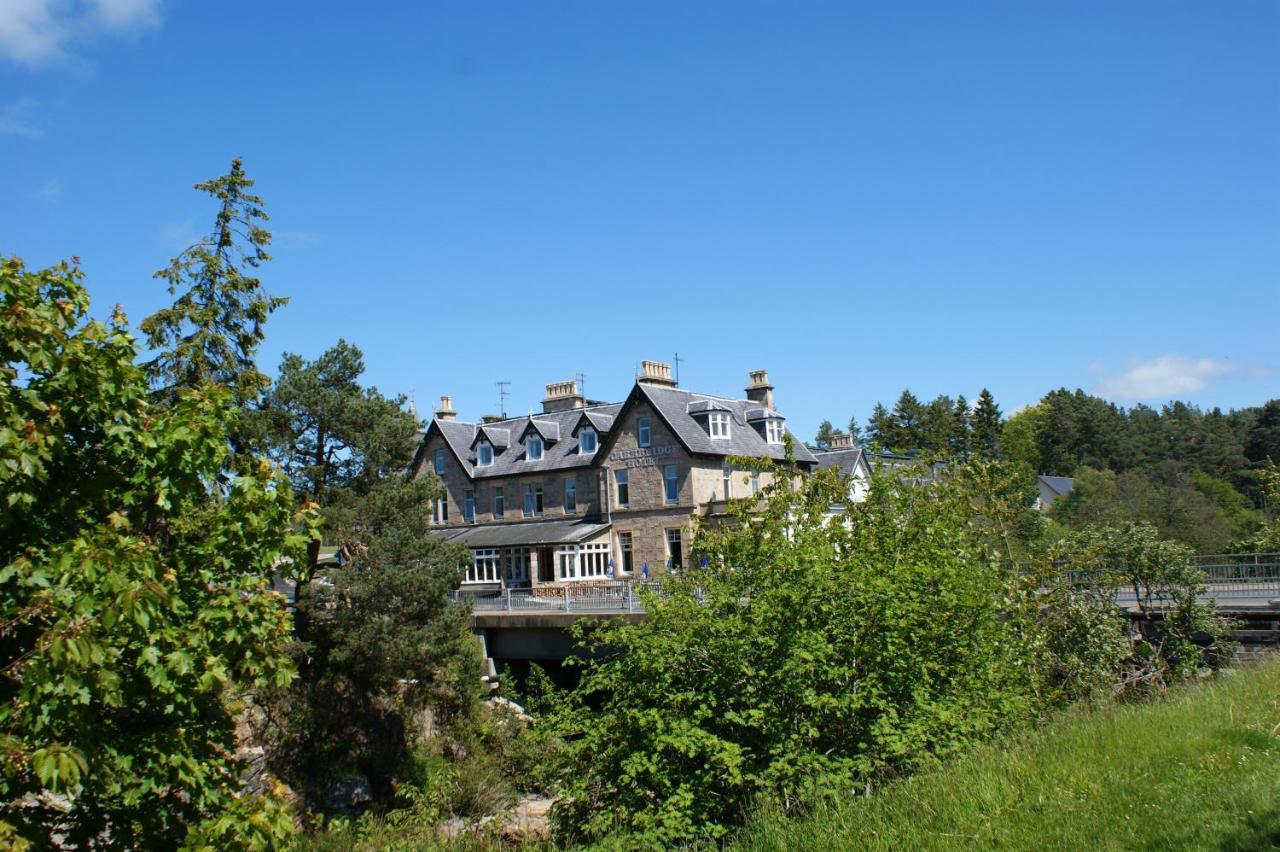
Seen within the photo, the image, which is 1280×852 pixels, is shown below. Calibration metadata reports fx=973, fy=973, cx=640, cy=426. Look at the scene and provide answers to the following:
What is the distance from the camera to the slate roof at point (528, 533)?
45969 mm

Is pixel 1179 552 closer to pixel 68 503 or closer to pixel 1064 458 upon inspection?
pixel 68 503

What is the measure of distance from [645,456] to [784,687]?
3377 cm

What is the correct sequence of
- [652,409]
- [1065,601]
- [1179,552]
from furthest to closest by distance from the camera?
[652,409]
[1179,552]
[1065,601]

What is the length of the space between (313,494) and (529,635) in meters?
12.4

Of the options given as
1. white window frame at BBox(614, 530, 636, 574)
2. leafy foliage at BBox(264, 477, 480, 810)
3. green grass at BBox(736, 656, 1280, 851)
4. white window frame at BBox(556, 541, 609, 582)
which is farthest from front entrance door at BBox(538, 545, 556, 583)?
green grass at BBox(736, 656, 1280, 851)

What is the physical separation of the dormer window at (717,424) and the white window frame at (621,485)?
4.49 meters

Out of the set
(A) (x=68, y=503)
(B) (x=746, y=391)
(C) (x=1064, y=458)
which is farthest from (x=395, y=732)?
(C) (x=1064, y=458)

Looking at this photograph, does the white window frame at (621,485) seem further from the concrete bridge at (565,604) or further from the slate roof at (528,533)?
the concrete bridge at (565,604)

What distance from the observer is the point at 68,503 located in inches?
332

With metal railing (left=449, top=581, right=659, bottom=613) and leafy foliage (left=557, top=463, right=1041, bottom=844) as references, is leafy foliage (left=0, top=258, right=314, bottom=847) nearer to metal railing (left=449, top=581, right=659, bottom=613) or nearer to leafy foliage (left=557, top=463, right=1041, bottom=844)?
leafy foliage (left=557, top=463, right=1041, bottom=844)

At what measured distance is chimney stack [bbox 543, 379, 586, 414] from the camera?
55469mm

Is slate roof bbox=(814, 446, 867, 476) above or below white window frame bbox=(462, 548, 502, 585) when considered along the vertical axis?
above

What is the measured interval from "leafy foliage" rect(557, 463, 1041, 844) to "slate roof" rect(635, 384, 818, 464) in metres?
29.7

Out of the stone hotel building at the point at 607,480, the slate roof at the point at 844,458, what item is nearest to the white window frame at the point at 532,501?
the stone hotel building at the point at 607,480
